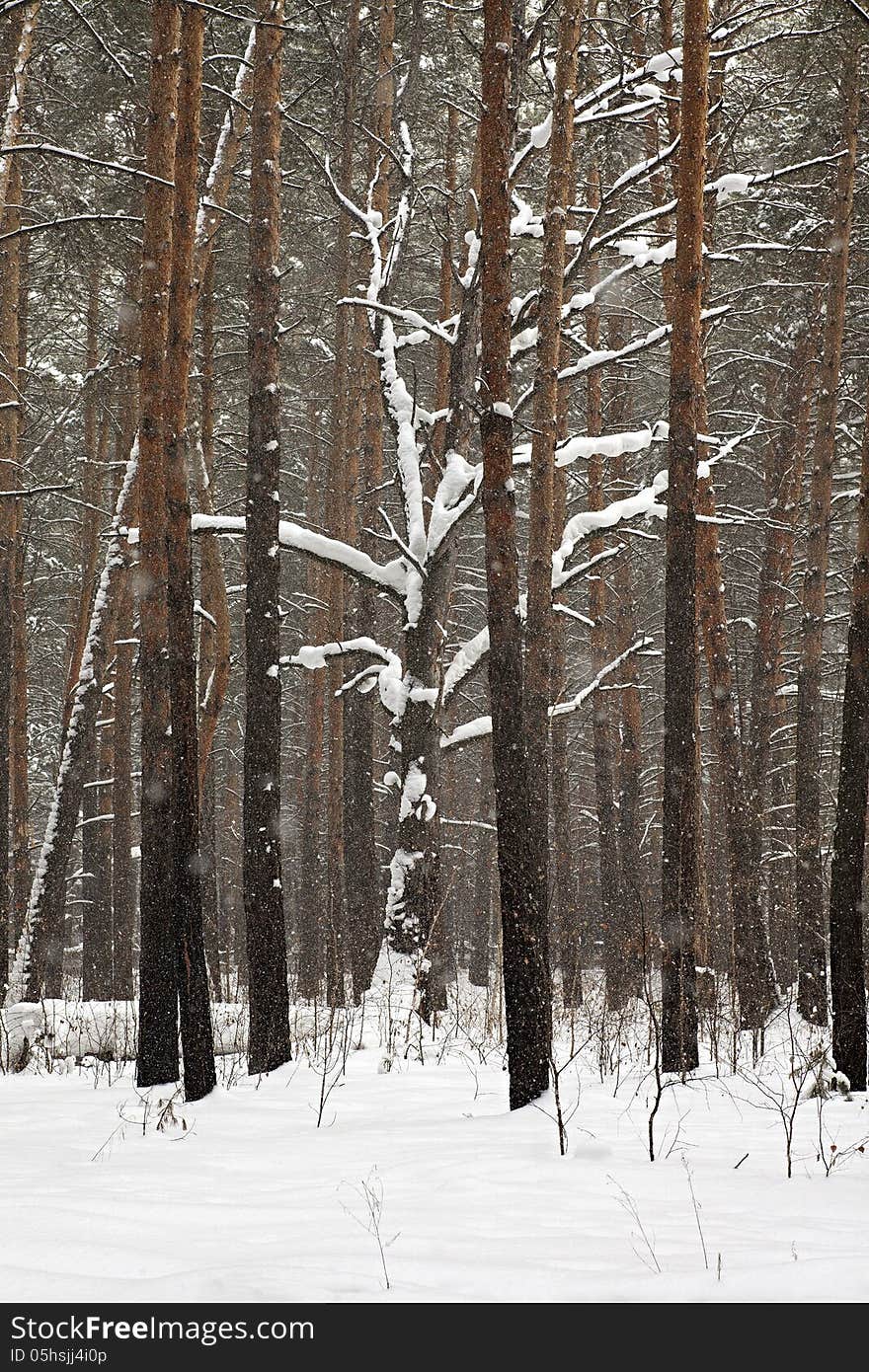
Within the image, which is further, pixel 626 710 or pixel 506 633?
pixel 626 710

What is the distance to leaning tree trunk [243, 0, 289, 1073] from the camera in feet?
24.8

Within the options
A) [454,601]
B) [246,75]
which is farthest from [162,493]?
[454,601]

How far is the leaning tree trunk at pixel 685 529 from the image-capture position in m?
7.57

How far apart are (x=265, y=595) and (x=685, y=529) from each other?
294 centimetres

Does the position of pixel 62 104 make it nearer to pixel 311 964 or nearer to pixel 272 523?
pixel 272 523

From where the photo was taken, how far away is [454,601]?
784 inches

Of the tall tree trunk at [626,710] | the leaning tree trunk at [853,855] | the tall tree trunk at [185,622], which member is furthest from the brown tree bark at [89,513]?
the leaning tree trunk at [853,855]

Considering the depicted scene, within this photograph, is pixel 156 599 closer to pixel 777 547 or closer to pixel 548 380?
pixel 548 380

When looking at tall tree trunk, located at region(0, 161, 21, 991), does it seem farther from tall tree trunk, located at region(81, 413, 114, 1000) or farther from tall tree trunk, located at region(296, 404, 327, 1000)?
tall tree trunk, located at region(296, 404, 327, 1000)

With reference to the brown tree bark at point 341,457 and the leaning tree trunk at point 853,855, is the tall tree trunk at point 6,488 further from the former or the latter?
the leaning tree trunk at point 853,855

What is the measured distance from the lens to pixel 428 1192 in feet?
14.3

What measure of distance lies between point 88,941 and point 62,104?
1120 cm

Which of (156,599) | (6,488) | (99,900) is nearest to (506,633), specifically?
(156,599)

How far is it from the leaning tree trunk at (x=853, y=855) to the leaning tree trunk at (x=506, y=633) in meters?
1.75
